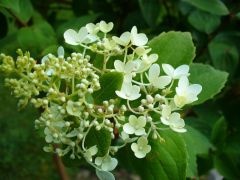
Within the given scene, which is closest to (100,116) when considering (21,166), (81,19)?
Result: (81,19)

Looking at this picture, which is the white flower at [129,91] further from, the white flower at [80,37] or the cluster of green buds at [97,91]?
the white flower at [80,37]

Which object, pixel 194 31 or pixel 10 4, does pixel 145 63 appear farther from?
pixel 194 31

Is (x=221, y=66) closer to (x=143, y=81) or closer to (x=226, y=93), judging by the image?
(x=226, y=93)

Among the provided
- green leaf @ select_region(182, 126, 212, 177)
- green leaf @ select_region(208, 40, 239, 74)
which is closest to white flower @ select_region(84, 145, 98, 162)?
green leaf @ select_region(182, 126, 212, 177)

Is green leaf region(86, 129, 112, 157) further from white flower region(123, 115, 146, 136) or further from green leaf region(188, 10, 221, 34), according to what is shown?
green leaf region(188, 10, 221, 34)

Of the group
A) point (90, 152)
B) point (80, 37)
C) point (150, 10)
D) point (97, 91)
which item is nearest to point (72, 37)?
point (80, 37)

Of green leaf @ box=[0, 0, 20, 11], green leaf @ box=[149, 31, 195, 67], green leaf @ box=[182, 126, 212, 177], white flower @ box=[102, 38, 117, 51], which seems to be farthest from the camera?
green leaf @ box=[182, 126, 212, 177]
